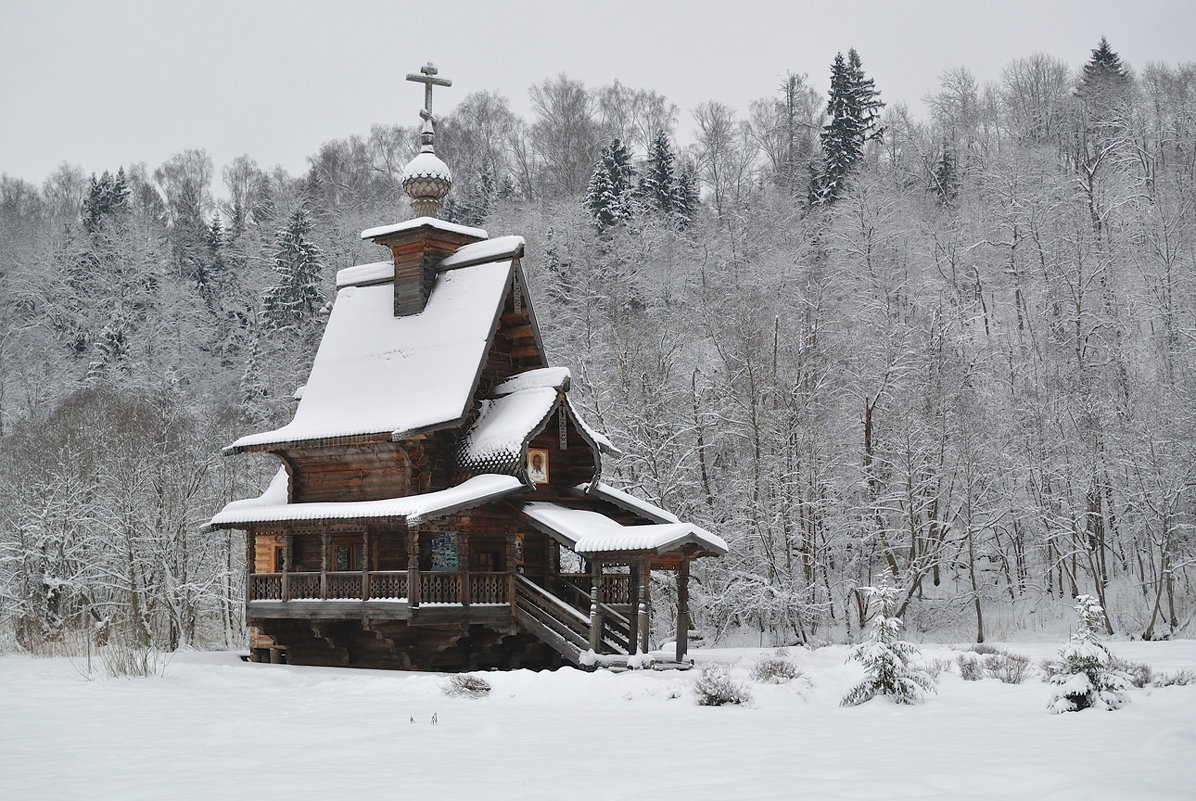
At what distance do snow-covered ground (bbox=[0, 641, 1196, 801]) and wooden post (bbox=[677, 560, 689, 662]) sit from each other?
12.7ft

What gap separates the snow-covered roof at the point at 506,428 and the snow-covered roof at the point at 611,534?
131cm

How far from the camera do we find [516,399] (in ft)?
83.3

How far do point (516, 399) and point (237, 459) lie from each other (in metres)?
24.6

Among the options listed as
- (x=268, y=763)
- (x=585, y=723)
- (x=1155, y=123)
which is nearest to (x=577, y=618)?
(x=585, y=723)

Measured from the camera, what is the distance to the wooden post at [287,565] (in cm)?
2534

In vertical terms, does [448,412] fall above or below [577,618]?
above

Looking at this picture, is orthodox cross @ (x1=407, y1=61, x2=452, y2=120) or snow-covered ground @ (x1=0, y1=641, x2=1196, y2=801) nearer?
snow-covered ground @ (x1=0, y1=641, x2=1196, y2=801)

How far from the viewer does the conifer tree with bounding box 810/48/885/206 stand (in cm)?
6894

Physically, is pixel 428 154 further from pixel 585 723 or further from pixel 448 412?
pixel 585 723

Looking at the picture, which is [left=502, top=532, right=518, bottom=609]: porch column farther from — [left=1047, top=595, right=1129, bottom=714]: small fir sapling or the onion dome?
[left=1047, top=595, right=1129, bottom=714]: small fir sapling

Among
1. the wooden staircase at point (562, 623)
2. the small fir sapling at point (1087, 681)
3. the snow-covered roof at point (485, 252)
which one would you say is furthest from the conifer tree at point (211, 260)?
the small fir sapling at point (1087, 681)

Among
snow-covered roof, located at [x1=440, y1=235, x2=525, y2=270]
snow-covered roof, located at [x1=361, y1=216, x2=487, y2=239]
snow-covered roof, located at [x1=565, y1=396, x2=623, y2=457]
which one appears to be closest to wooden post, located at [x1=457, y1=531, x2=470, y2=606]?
snow-covered roof, located at [x1=565, y1=396, x2=623, y2=457]

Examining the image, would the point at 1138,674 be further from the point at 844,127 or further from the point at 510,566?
the point at 844,127

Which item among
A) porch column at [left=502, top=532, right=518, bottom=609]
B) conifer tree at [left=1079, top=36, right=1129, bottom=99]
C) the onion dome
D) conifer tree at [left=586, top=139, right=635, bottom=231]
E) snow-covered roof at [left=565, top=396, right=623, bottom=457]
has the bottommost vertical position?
porch column at [left=502, top=532, right=518, bottom=609]
